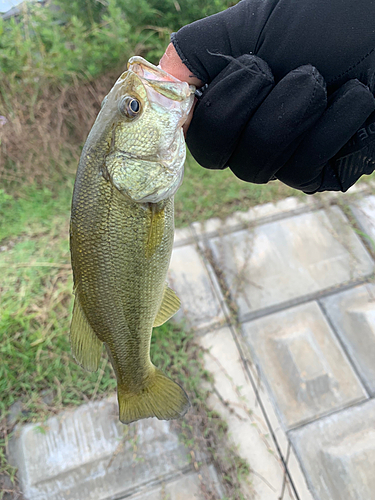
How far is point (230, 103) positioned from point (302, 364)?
5.44ft

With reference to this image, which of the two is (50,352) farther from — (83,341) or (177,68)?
(177,68)

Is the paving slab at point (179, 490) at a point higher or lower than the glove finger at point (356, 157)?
lower

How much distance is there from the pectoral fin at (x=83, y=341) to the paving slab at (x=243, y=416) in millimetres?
1038

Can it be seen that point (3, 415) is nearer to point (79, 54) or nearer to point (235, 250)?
point (235, 250)

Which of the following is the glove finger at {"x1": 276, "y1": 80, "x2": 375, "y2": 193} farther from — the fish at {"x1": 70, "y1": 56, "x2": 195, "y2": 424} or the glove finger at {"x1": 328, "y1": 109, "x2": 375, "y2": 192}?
the fish at {"x1": 70, "y1": 56, "x2": 195, "y2": 424}

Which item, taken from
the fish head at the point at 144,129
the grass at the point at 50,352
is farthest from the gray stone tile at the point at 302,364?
the fish head at the point at 144,129

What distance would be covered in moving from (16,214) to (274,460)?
258cm

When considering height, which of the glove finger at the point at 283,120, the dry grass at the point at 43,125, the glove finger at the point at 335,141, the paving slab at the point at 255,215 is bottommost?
the glove finger at the point at 335,141

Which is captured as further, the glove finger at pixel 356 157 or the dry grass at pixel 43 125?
the dry grass at pixel 43 125

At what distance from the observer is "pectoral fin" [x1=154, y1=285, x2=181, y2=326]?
4.91 ft

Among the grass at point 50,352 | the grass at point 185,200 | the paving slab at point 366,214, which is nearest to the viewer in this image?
the grass at point 50,352

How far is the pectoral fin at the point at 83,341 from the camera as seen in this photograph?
1243 mm

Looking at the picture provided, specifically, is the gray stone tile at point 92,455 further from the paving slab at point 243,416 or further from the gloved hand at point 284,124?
the gloved hand at point 284,124

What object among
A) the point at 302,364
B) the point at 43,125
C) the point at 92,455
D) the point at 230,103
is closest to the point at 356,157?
the point at 230,103
